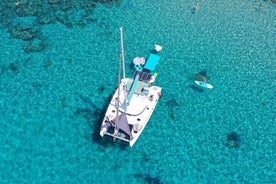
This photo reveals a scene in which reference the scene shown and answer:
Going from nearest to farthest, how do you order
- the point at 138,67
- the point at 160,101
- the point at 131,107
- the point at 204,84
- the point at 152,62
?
the point at 131,107, the point at 160,101, the point at 204,84, the point at 138,67, the point at 152,62

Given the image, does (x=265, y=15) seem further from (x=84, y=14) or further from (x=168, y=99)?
(x=84, y=14)

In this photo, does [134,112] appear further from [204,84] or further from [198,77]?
[198,77]

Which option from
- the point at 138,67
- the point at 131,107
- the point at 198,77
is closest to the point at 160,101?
the point at 131,107

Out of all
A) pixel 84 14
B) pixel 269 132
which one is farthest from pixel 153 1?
pixel 269 132


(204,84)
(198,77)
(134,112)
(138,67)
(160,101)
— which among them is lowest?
(134,112)

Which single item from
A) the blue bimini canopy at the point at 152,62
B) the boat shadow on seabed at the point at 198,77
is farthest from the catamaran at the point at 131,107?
the boat shadow on seabed at the point at 198,77

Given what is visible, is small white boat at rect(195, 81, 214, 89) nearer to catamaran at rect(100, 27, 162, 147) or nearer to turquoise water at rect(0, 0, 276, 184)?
turquoise water at rect(0, 0, 276, 184)

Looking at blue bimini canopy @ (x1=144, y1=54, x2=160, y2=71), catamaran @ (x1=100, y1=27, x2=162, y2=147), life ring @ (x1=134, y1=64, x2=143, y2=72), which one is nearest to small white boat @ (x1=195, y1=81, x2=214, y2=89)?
catamaran @ (x1=100, y1=27, x2=162, y2=147)
